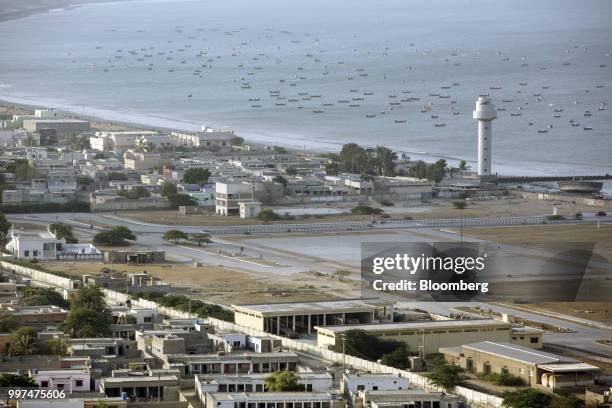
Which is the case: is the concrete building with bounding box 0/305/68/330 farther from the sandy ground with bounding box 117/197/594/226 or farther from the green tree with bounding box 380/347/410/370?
the sandy ground with bounding box 117/197/594/226

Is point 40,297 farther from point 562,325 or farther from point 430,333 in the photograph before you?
point 562,325

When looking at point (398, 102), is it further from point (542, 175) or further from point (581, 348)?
point (581, 348)

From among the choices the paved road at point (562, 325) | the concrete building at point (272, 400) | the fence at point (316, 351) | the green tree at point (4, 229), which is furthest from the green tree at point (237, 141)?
the concrete building at point (272, 400)

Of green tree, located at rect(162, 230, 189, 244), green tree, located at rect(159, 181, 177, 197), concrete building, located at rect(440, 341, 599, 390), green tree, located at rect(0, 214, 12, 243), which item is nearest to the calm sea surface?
green tree, located at rect(159, 181, 177, 197)

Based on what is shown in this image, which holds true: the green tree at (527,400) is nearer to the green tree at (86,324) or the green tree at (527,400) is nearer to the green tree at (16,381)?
the green tree at (16,381)

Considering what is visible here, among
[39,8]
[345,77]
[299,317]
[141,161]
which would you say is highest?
[39,8]

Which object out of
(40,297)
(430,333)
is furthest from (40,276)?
(430,333)
